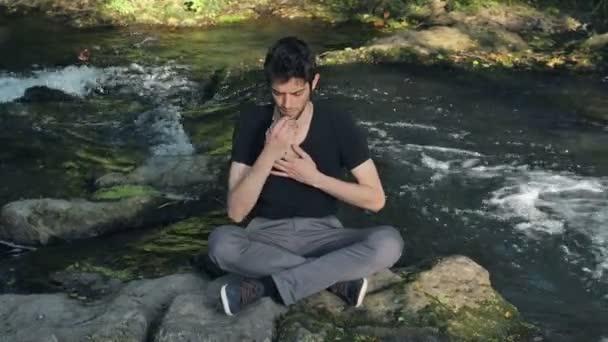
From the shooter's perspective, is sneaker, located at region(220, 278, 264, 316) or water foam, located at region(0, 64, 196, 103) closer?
sneaker, located at region(220, 278, 264, 316)

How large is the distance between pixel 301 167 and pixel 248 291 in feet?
2.85

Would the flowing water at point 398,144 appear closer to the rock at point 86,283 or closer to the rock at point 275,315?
the rock at point 86,283

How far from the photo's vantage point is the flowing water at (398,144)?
6.74 metres

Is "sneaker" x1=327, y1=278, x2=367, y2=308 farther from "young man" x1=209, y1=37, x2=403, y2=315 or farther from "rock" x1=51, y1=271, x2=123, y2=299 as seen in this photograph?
"rock" x1=51, y1=271, x2=123, y2=299

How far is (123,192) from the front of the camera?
800 cm

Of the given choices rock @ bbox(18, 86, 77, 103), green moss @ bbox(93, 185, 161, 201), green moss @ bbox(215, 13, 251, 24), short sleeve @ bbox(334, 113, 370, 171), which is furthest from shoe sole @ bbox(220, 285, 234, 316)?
green moss @ bbox(215, 13, 251, 24)

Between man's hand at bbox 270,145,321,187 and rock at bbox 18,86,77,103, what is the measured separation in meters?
8.14

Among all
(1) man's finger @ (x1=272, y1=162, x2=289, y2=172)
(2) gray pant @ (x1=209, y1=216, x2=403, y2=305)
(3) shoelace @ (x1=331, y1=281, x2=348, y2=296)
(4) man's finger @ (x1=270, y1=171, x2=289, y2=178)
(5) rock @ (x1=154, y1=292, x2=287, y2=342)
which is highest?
(1) man's finger @ (x1=272, y1=162, x2=289, y2=172)

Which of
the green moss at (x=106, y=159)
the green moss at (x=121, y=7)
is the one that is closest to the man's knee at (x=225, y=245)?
the green moss at (x=106, y=159)

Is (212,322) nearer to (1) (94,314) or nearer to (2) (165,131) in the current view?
(1) (94,314)

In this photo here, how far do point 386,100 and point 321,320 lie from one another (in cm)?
730

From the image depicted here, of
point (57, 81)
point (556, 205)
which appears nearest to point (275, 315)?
point (556, 205)

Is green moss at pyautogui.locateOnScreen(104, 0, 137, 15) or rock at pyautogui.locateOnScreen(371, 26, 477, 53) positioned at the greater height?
green moss at pyautogui.locateOnScreen(104, 0, 137, 15)

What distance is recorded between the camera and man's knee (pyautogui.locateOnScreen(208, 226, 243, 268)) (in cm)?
505
